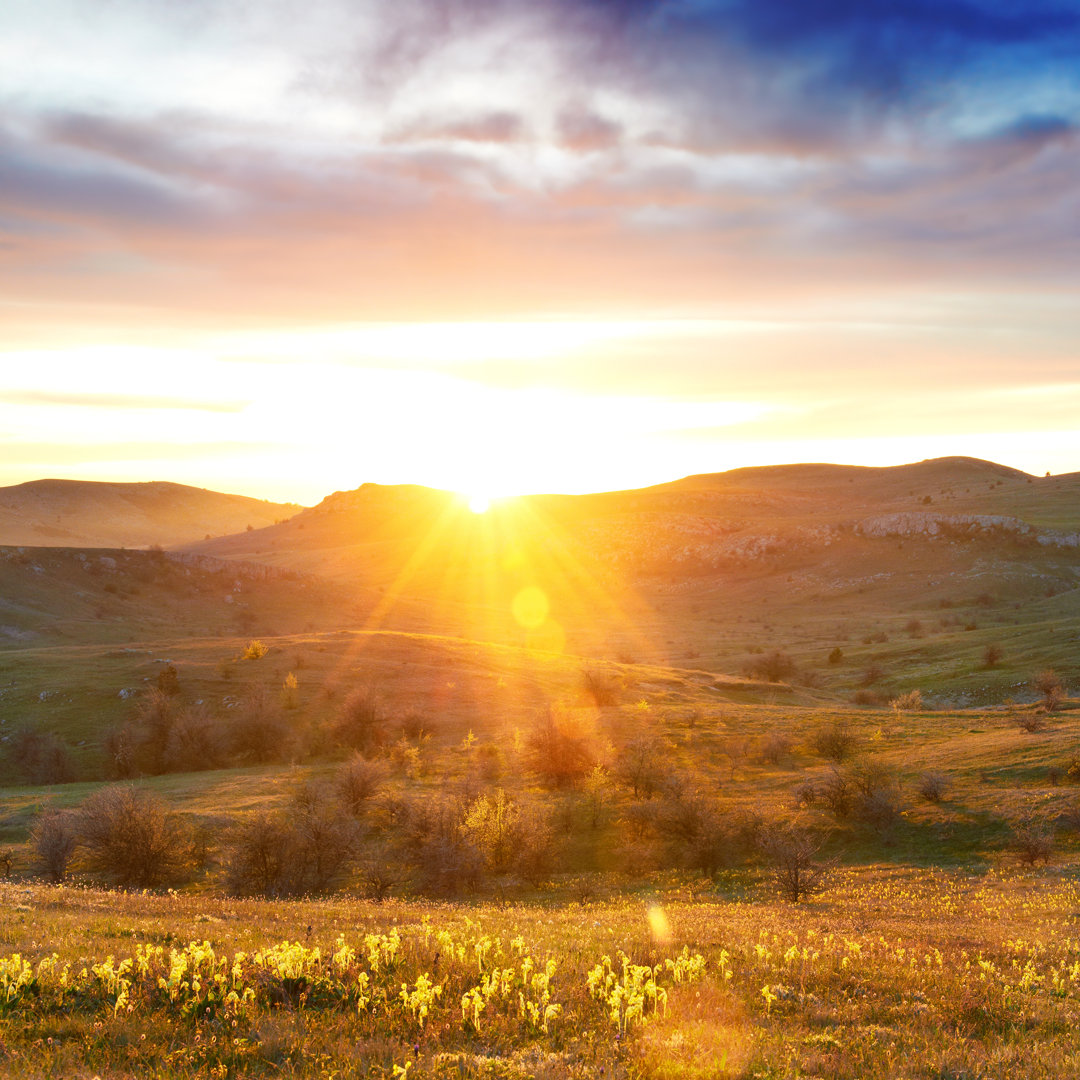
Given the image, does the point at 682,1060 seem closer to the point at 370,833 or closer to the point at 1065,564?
the point at 370,833

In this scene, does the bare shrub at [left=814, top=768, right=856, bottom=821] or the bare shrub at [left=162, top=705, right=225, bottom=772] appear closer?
the bare shrub at [left=814, top=768, right=856, bottom=821]

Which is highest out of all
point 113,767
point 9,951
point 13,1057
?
point 13,1057

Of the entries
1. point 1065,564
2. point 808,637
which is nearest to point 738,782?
point 808,637

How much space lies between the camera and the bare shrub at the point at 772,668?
77.2 metres

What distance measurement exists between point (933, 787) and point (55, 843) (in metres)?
36.4

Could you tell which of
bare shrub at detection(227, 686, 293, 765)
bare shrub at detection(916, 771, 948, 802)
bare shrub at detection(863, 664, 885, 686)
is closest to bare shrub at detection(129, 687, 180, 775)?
bare shrub at detection(227, 686, 293, 765)

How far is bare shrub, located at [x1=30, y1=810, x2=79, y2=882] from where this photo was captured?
28547 millimetres

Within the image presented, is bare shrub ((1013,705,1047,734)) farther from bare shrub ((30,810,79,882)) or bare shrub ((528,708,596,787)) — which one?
bare shrub ((30,810,79,882))

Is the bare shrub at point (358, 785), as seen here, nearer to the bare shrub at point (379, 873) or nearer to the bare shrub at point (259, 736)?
the bare shrub at point (379, 873)

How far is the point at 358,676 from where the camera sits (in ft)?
206

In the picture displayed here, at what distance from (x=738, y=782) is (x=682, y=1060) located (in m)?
34.9

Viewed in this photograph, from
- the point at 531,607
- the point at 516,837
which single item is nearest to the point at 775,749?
the point at 516,837

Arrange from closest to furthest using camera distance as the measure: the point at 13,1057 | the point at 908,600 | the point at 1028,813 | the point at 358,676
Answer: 1. the point at 13,1057
2. the point at 1028,813
3. the point at 358,676
4. the point at 908,600

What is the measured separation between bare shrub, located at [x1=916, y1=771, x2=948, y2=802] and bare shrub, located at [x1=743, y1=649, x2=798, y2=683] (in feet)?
134
